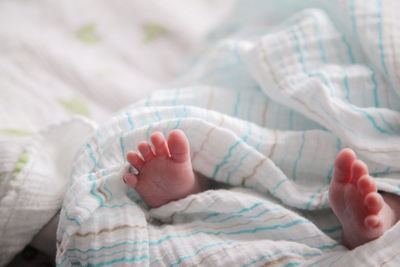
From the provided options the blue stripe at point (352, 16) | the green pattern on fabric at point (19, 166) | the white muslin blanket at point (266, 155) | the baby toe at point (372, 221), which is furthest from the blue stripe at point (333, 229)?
the green pattern on fabric at point (19, 166)

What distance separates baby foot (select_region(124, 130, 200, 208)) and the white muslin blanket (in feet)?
0.07

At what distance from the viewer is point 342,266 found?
1.79 feet

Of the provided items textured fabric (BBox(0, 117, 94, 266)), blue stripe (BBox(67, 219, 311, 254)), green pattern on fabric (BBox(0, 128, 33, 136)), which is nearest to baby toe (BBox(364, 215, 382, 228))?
blue stripe (BBox(67, 219, 311, 254))

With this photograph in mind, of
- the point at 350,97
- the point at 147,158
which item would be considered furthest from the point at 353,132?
the point at 147,158

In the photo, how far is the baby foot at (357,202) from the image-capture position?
51 centimetres

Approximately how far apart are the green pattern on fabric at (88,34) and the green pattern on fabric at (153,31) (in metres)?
0.13

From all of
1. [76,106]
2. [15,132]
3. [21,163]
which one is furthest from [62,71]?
[21,163]

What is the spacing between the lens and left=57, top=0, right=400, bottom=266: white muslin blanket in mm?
591

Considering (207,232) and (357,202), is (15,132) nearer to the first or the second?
(207,232)

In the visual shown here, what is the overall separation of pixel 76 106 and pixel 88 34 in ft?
0.83

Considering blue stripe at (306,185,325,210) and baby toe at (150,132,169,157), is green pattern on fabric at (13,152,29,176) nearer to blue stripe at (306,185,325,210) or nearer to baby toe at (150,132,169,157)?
baby toe at (150,132,169,157)

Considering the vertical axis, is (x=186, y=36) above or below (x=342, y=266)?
above

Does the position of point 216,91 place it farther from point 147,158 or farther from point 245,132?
point 147,158

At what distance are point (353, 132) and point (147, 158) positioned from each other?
0.33 m
